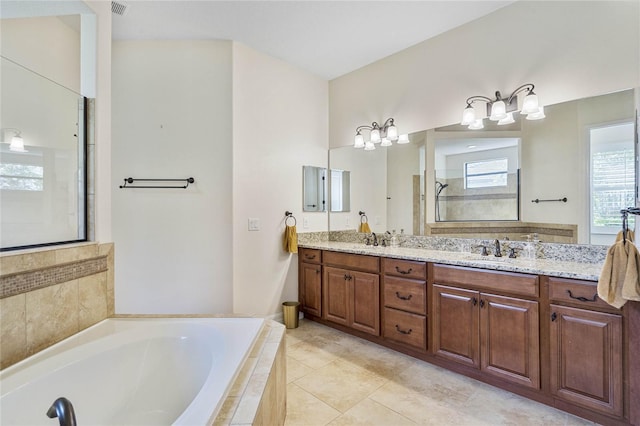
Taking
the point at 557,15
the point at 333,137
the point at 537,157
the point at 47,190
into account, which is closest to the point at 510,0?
the point at 557,15

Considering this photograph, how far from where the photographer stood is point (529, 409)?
1.77 m

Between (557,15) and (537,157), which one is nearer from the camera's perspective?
(557,15)

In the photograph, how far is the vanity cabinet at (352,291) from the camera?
2.62 m

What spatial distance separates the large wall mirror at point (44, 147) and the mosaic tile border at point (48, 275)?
16 cm

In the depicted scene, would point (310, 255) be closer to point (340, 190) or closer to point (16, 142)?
point (340, 190)

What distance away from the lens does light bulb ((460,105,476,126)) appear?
8.05 feet

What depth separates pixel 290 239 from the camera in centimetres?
315

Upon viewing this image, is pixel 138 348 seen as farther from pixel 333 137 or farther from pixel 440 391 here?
pixel 333 137

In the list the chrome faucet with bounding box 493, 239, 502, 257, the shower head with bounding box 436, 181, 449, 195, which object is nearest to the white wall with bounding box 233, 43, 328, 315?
the shower head with bounding box 436, 181, 449, 195

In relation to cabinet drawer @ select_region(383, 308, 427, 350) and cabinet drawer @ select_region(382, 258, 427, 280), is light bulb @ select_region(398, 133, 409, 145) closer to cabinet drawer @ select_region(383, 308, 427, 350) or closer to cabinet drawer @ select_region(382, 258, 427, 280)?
cabinet drawer @ select_region(382, 258, 427, 280)

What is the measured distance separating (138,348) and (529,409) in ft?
7.49

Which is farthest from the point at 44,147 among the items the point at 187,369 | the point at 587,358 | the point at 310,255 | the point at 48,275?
the point at 587,358

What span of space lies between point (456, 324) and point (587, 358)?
27.4 inches

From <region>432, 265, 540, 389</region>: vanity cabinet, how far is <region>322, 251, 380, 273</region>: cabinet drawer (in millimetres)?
552
